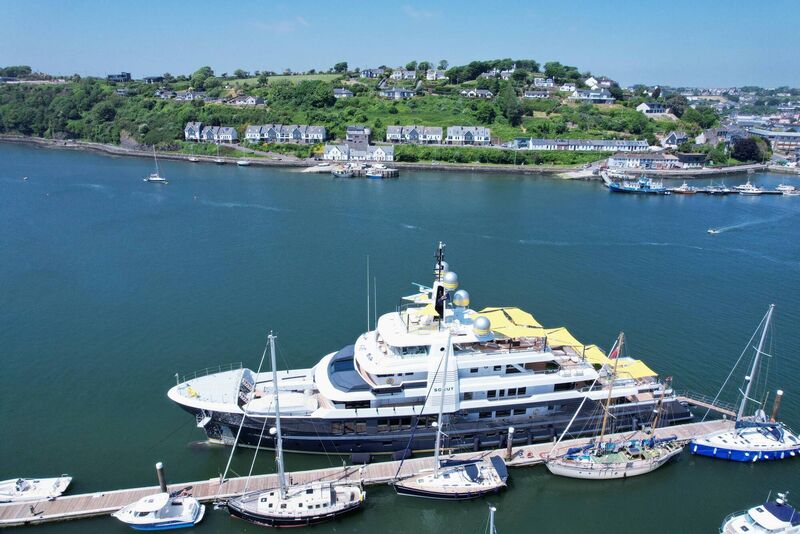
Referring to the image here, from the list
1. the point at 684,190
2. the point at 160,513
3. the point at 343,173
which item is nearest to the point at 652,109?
the point at 684,190

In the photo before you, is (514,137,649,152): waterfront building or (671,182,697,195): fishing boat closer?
(671,182,697,195): fishing boat

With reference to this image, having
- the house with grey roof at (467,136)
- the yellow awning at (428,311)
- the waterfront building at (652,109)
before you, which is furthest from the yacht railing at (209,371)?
the waterfront building at (652,109)

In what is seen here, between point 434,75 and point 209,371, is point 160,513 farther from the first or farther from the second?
point 434,75

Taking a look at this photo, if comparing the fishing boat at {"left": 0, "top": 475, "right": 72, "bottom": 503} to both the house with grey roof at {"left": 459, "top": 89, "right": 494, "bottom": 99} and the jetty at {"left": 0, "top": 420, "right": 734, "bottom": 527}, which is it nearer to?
the jetty at {"left": 0, "top": 420, "right": 734, "bottom": 527}

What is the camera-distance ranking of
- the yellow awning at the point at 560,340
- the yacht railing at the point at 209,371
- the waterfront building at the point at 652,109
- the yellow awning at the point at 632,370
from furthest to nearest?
the waterfront building at the point at 652,109 < the yacht railing at the point at 209,371 < the yellow awning at the point at 560,340 < the yellow awning at the point at 632,370

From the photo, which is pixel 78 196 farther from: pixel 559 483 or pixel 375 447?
pixel 559 483

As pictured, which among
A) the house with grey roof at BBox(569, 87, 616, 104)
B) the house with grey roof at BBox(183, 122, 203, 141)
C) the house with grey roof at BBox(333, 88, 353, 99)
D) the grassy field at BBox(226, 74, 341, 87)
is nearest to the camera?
the house with grey roof at BBox(183, 122, 203, 141)

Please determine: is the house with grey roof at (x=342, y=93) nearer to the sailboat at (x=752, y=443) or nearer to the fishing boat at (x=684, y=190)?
the fishing boat at (x=684, y=190)

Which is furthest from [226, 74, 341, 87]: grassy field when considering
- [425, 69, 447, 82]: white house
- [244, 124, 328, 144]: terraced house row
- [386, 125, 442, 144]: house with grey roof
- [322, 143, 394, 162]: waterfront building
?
[322, 143, 394, 162]: waterfront building
